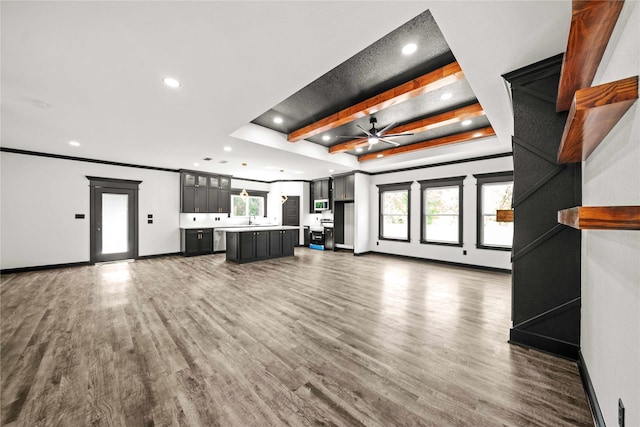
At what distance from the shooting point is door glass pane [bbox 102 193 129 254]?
6.27 m

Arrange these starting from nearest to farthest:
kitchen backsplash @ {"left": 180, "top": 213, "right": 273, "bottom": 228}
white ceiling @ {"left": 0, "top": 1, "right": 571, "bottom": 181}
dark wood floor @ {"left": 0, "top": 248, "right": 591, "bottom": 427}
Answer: dark wood floor @ {"left": 0, "top": 248, "right": 591, "bottom": 427} < white ceiling @ {"left": 0, "top": 1, "right": 571, "bottom": 181} < kitchen backsplash @ {"left": 180, "top": 213, "right": 273, "bottom": 228}

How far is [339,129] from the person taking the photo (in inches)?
188

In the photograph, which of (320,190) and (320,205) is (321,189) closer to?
(320,190)

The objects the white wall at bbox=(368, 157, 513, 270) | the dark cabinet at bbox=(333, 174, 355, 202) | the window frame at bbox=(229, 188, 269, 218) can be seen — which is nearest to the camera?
the white wall at bbox=(368, 157, 513, 270)

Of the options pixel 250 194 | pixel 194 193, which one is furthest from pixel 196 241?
pixel 250 194

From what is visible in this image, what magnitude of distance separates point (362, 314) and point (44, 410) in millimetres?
2837

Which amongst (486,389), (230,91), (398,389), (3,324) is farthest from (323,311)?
(3,324)

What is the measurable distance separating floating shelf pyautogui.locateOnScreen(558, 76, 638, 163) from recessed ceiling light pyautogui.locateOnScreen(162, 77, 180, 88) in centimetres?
317

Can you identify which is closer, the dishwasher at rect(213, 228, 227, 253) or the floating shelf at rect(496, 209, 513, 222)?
the floating shelf at rect(496, 209, 513, 222)

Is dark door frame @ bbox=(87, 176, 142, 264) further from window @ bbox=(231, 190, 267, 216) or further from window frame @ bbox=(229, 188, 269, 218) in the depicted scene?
window @ bbox=(231, 190, 267, 216)

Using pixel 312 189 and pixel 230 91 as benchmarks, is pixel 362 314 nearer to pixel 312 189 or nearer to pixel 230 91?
pixel 230 91

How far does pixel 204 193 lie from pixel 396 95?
6.89 m

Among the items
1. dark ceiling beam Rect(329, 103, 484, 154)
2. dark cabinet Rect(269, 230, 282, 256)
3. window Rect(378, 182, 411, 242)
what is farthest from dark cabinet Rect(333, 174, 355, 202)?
dark ceiling beam Rect(329, 103, 484, 154)

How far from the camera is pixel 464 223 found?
592 centimetres
